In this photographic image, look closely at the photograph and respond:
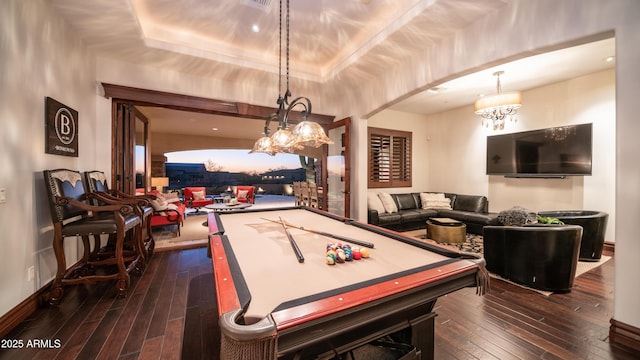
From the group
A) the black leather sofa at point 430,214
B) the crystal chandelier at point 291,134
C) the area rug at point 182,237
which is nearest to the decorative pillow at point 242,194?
the area rug at point 182,237

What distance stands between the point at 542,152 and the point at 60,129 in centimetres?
708

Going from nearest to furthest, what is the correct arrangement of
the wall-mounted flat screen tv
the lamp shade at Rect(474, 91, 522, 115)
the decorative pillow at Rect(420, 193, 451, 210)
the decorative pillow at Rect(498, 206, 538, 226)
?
the decorative pillow at Rect(498, 206, 538, 226)
the lamp shade at Rect(474, 91, 522, 115)
the wall-mounted flat screen tv
the decorative pillow at Rect(420, 193, 451, 210)

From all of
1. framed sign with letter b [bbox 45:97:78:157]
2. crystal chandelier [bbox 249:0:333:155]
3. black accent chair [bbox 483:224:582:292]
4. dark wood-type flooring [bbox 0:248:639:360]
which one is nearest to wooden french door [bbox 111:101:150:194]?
framed sign with letter b [bbox 45:97:78:157]

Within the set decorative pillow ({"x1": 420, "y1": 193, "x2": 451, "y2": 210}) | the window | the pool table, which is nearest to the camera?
the pool table

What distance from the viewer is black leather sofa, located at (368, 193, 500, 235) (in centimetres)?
472

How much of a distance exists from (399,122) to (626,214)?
4838 mm

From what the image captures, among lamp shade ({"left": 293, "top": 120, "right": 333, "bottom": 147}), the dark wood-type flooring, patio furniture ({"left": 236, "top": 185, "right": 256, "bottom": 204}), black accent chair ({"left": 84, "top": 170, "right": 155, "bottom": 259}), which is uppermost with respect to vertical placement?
lamp shade ({"left": 293, "top": 120, "right": 333, "bottom": 147})

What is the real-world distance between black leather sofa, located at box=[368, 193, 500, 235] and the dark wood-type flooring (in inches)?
82.0

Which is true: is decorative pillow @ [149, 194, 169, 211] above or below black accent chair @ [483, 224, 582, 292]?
above

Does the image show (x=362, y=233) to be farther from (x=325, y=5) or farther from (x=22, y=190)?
(x=22, y=190)

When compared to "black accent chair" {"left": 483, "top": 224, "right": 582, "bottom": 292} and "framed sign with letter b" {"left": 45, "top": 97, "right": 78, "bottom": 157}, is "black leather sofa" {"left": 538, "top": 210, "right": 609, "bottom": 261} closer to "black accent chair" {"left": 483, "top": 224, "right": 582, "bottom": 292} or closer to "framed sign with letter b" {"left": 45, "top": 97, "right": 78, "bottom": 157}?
"black accent chair" {"left": 483, "top": 224, "right": 582, "bottom": 292}

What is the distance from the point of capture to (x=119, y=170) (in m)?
3.51

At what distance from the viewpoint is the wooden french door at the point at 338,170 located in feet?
14.0

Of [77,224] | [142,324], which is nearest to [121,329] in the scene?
[142,324]
